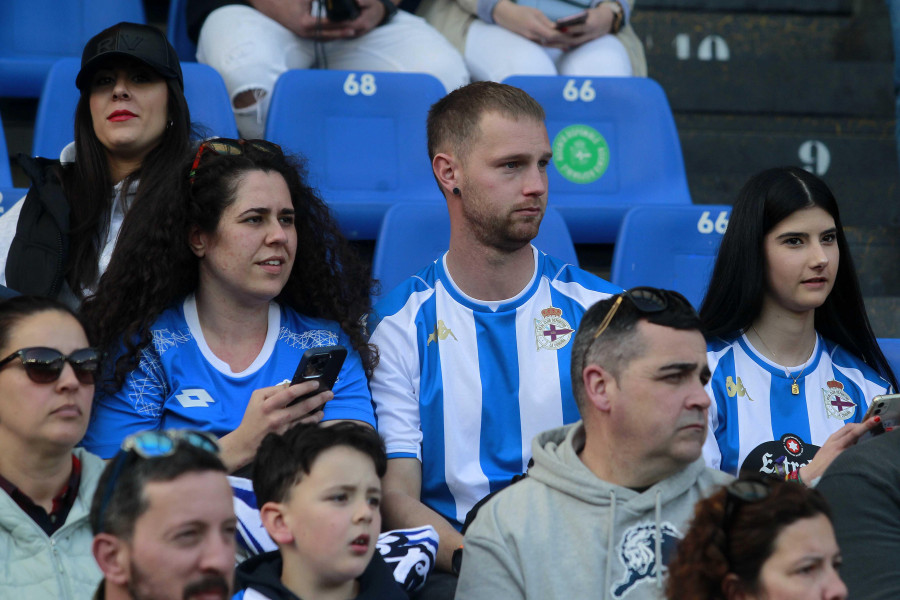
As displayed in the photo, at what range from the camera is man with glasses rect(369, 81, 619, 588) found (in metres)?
2.84

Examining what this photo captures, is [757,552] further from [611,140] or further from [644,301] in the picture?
[611,140]

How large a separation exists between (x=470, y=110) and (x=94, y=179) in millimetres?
1042

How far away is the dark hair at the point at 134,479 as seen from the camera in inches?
70.7

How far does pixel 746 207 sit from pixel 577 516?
118cm

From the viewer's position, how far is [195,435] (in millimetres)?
1916

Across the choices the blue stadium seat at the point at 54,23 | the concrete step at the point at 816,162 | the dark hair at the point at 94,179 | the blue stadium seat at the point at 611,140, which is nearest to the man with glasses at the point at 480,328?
the dark hair at the point at 94,179

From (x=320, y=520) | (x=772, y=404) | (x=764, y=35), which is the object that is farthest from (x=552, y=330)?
(x=764, y=35)

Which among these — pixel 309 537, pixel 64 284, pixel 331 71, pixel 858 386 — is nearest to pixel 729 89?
pixel 331 71

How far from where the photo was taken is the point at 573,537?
86.7 inches

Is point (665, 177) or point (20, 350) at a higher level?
point (665, 177)

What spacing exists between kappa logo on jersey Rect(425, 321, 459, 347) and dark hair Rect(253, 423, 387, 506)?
71cm

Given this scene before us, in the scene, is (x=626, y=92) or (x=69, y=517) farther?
(x=626, y=92)

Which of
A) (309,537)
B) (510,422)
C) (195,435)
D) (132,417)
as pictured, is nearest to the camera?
(195,435)

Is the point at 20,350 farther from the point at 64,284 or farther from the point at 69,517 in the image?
the point at 64,284
